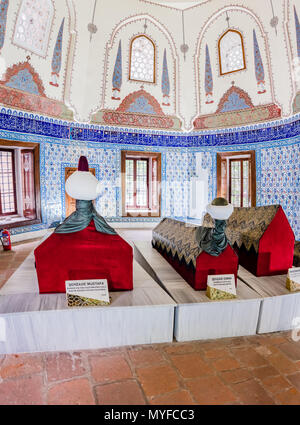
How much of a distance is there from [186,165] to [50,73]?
16.1 feet

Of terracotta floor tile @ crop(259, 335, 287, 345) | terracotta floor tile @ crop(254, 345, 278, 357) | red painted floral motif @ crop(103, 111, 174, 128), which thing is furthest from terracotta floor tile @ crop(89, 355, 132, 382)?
red painted floral motif @ crop(103, 111, 174, 128)

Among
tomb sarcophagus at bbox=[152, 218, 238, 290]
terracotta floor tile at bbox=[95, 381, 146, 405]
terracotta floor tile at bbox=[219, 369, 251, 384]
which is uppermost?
tomb sarcophagus at bbox=[152, 218, 238, 290]

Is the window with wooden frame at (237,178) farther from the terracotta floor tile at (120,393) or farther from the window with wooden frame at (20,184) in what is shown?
the terracotta floor tile at (120,393)

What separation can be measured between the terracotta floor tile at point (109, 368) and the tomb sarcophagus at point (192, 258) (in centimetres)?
104

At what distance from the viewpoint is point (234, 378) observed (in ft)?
6.85

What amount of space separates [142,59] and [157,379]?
29.1 ft

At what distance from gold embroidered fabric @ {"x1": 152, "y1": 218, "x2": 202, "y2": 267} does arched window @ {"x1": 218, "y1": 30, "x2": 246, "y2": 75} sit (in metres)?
6.40

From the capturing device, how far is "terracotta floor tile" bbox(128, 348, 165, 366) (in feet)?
7.54

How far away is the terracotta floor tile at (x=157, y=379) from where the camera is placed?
1.96 metres

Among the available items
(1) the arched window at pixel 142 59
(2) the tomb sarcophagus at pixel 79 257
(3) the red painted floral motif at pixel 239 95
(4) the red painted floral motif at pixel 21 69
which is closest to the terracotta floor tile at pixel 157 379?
(2) the tomb sarcophagus at pixel 79 257

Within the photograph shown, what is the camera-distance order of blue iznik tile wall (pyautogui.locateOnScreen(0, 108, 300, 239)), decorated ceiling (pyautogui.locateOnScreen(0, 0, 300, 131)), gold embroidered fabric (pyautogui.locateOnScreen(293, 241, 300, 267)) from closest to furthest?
gold embroidered fabric (pyautogui.locateOnScreen(293, 241, 300, 267))
decorated ceiling (pyautogui.locateOnScreen(0, 0, 300, 131))
blue iznik tile wall (pyautogui.locateOnScreen(0, 108, 300, 239))

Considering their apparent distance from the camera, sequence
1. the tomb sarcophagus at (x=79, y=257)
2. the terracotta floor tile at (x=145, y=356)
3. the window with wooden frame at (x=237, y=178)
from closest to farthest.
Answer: the terracotta floor tile at (x=145, y=356), the tomb sarcophagus at (x=79, y=257), the window with wooden frame at (x=237, y=178)

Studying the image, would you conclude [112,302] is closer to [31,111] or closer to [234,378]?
[234,378]

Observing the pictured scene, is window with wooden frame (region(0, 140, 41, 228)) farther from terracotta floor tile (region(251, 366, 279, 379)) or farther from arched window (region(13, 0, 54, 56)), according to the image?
terracotta floor tile (region(251, 366, 279, 379))
